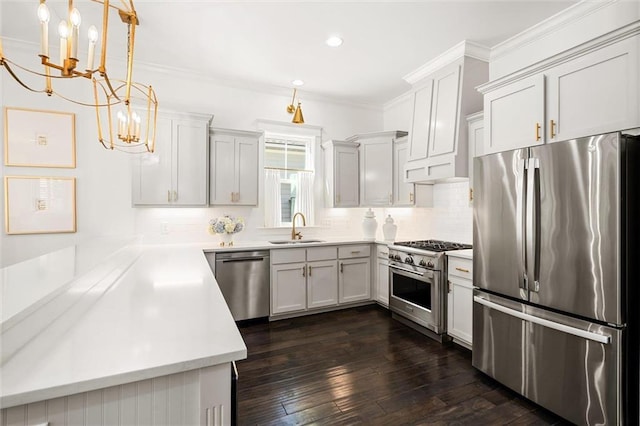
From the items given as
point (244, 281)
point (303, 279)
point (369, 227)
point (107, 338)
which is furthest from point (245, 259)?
point (107, 338)

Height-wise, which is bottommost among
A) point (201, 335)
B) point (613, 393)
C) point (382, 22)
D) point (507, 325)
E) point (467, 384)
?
point (467, 384)

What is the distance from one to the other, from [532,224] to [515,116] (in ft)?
3.10

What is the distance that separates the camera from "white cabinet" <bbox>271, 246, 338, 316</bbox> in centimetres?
386

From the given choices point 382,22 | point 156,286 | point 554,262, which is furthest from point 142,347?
point 382,22

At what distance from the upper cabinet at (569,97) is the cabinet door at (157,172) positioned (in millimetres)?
3324

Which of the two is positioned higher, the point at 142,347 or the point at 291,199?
the point at 291,199

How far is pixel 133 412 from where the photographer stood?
34.9 inches

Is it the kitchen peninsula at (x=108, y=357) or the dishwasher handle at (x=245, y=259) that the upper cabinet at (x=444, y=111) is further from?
the kitchen peninsula at (x=108, y=357)

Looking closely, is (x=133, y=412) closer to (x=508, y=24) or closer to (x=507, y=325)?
(x=507, y=325)

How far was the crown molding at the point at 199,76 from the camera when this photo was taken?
10.5 feet

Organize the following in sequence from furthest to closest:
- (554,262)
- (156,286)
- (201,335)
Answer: (554,262) → (156,286) → (201,335)

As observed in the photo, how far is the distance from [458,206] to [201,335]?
359cm

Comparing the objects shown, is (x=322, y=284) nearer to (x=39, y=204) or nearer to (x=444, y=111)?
(x=444, y=111)

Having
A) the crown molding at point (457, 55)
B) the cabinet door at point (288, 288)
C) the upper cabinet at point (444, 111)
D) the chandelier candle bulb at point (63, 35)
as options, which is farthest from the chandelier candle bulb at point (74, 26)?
the crown molding at point (457, 55)
